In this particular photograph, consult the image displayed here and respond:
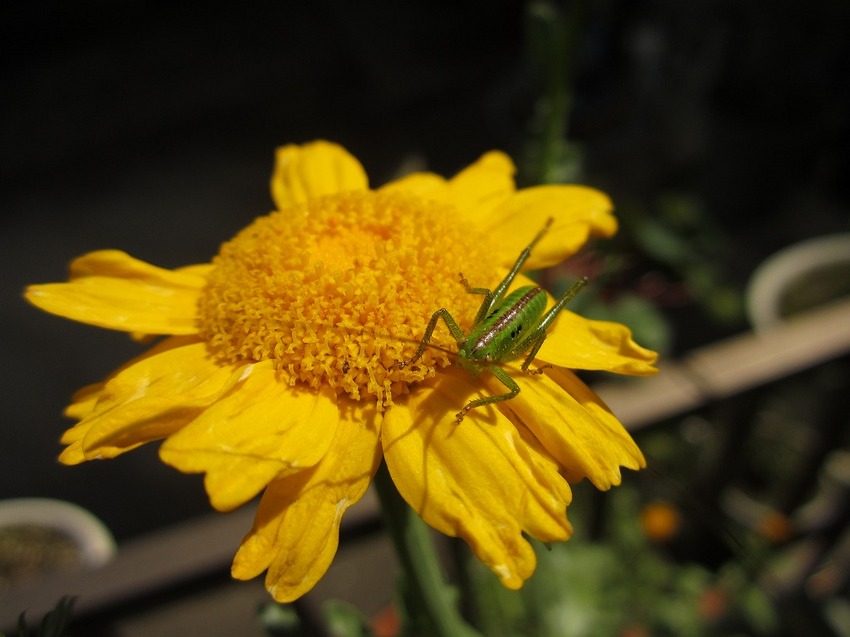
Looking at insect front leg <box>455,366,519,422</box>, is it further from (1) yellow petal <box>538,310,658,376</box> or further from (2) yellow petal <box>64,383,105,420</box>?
(2) yellow petal <box>64,383,105,420</box>

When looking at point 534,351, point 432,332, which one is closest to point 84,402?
point 432,332

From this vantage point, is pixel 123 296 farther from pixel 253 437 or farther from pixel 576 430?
pixel 576 430

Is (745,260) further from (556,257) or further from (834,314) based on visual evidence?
(556,257)

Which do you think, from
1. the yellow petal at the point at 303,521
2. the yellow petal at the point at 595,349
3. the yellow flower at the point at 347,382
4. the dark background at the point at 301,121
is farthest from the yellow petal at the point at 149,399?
the dark background at the point at 301,121

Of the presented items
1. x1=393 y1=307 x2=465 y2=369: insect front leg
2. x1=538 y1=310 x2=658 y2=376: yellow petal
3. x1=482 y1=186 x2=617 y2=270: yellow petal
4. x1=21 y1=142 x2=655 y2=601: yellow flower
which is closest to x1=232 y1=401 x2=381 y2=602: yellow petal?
x1=21 y1=142 x2=655 y2=601: yellow flower

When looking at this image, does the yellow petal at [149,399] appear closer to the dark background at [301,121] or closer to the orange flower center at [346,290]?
the orange flower center at [346,290]

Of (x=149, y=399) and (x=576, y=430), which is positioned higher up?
(x=149, y=399)
